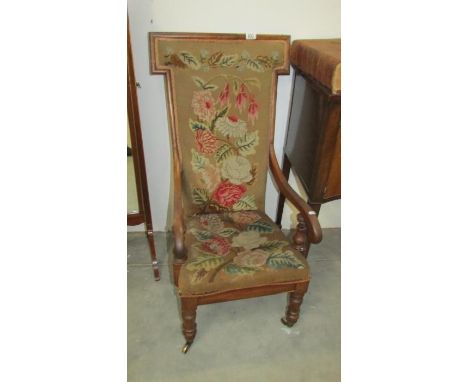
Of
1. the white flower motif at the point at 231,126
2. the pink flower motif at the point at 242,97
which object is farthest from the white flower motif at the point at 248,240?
the pink flower motif at the point at 242,97

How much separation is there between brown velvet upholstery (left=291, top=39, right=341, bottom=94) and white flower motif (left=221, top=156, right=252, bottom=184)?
0.53 metres

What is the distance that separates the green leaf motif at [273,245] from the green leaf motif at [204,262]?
21cm

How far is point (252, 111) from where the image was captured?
1.67 meters

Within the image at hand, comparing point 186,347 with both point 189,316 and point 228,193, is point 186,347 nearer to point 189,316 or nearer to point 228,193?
point 189,316

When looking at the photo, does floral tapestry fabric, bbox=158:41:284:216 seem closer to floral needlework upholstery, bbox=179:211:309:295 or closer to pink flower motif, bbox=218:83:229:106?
pink flower motif, bbox=218:83:229:106

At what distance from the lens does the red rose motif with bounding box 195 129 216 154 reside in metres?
1.65

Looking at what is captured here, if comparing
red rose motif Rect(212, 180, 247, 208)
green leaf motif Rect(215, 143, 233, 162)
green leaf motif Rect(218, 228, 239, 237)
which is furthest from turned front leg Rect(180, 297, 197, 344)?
green leaf motif Rect(215, 143, 233, 162)

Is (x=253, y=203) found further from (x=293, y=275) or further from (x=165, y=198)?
(x=165, y=198)

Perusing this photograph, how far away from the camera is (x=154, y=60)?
1.53 m

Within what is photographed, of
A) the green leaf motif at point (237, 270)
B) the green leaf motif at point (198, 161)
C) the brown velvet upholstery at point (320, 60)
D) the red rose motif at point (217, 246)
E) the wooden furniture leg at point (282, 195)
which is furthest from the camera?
the wooden furniture leg at point (282, 195)

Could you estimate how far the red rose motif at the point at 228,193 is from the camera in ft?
5.68

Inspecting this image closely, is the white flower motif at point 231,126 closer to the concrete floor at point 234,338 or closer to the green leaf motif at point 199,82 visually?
the green leaf motif at point 199,82
